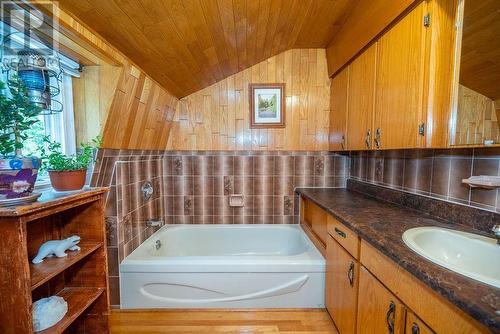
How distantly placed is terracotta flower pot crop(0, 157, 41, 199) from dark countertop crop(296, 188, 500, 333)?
5.03 ft

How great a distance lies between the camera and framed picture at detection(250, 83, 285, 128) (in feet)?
8.23

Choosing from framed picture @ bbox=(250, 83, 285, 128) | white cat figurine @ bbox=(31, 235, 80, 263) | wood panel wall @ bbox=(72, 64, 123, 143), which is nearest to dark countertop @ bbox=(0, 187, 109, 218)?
white cat figurine @ bbox=(31, 235, 80, 263)

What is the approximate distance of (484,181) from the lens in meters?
1.09

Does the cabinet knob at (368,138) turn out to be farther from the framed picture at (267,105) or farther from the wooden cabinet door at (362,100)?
the framed picture at (267,105)

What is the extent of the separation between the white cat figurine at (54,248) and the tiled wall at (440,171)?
7.08 ft

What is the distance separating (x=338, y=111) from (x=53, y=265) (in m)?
2.40

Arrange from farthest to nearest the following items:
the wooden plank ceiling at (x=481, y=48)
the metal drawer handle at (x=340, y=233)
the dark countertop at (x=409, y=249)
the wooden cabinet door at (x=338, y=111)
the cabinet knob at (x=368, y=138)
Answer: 1. the wooden cabinet door at (x=338, y=111)
2. the cabinet knob at (x=368, y=138)
3. the metal drawer handle at (x=340, y=233)
4. the wooden plank ceiling at (x=481, y=48)
5. the dark countertop at (x=409, y=249)

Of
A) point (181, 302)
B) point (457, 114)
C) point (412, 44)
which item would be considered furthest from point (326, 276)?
point (412, 44)

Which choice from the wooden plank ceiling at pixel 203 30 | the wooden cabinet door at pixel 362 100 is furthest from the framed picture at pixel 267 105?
the wooden cabinet door at pixel 362 100

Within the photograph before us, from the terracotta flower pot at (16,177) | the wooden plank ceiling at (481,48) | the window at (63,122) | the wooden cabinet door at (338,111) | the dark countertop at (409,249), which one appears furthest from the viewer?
the wooden cabinet door at (338,111)

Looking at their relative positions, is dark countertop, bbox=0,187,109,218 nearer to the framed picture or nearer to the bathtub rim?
the bathtub rim

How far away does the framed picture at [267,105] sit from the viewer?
2510 millimetres

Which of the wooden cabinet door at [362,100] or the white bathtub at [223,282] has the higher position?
the wooden cabinet door at [362,100]

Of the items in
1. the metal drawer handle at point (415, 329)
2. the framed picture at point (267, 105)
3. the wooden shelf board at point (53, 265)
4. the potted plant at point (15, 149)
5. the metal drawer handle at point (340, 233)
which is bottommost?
the metal drawer handle at point (415, 329)
